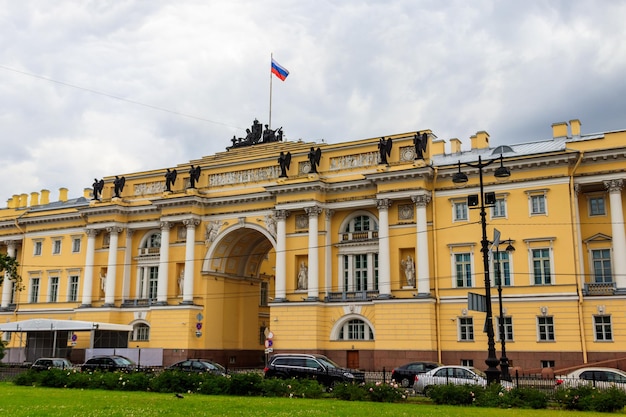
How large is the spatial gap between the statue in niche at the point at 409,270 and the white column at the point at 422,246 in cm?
70

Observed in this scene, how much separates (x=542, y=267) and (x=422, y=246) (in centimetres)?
737

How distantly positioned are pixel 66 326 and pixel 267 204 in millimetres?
16586

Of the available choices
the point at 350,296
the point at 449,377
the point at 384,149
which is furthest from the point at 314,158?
the point at 449,377

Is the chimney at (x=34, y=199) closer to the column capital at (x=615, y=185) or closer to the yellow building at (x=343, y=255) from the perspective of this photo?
the yellow building at (x=343, y=255)

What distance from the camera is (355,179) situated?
152 ft

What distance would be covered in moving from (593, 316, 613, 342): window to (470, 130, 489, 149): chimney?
45.4 ft

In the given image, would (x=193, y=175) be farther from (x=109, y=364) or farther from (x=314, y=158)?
(x=109, y=364)

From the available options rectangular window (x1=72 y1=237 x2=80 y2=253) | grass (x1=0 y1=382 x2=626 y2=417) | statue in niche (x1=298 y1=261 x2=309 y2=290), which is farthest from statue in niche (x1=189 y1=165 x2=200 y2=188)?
grass (x1=0 y1=382 x2=626 y2=417)

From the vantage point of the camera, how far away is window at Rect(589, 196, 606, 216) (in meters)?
40.8

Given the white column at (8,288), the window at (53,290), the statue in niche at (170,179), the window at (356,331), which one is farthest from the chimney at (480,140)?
the white column at (8,288)

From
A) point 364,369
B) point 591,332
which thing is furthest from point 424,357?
point 591,332

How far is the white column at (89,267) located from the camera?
54.8 meters

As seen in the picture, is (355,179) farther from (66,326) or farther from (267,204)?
(66,326)

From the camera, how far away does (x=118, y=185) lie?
183 feet
